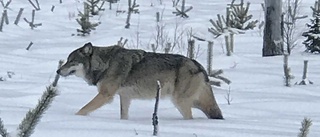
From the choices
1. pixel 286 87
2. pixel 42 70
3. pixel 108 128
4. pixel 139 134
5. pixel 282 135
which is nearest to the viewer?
pixel 139 134

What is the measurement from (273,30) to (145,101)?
637 cm

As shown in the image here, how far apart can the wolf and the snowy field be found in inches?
6.1

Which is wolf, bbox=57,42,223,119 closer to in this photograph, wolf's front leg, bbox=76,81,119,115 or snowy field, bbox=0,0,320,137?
wolf's front leg, bbox=76,81,119,115

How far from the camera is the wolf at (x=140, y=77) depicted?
6742 millimetres

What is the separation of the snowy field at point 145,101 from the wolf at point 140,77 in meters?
0.16

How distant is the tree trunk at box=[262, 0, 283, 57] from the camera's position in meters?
14.2

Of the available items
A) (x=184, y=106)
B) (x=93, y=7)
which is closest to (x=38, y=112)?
(x=184, y=106)

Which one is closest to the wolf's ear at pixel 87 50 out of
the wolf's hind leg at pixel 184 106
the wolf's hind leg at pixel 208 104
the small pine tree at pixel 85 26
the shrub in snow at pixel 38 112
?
the wolf's hind leg at pixel 184 106

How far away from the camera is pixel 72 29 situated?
59.9 ft

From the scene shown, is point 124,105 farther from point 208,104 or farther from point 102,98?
point 208,104

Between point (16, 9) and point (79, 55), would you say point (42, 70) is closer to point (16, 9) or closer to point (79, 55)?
point (79, 55)

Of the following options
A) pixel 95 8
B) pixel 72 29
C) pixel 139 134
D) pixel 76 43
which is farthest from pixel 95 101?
pixel 95 8

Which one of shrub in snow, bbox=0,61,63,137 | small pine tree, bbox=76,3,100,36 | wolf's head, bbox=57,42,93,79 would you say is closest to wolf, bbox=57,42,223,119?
wolf's head, bbox=57,42,93,79

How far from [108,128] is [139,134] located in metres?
0.38
